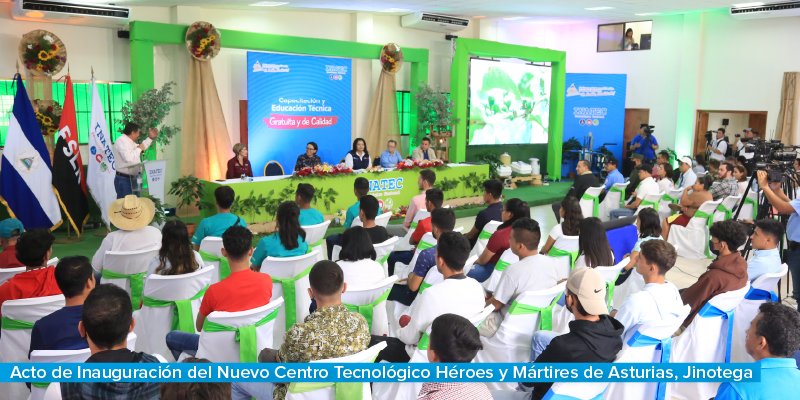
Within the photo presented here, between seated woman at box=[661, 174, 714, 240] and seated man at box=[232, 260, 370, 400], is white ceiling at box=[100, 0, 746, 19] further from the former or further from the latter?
seated man at box=[232, 260, 370, 400]

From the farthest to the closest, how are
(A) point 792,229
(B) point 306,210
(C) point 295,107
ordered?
(C) point 295,107 → (B) point 306,210 → (A) point 792,229

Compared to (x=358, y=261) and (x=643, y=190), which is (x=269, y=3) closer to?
(x=643, y=190)

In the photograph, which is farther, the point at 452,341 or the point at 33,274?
the point at 33,274

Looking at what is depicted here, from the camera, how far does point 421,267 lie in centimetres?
440

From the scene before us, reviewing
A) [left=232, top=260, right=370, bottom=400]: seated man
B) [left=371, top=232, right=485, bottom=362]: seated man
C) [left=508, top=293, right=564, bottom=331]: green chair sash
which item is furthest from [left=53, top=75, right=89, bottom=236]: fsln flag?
[left=508, top=293, right=564, bottom=331]: green chair sash

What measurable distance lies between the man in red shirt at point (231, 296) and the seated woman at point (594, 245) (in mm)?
2182

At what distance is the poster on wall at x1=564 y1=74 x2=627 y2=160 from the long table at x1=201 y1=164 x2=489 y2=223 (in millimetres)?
5323

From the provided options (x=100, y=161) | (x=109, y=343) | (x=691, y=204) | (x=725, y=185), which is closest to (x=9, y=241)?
(x=109, y=343)

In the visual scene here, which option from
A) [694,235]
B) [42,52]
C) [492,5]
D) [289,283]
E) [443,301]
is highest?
[492,5]

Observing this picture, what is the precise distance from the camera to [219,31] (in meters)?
9.98

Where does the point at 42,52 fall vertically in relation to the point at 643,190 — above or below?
above

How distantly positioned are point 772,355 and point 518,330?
1460 millimetres

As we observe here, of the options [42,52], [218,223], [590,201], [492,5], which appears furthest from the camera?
[492,5]

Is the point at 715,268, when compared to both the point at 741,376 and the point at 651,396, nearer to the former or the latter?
the point at 651,396
